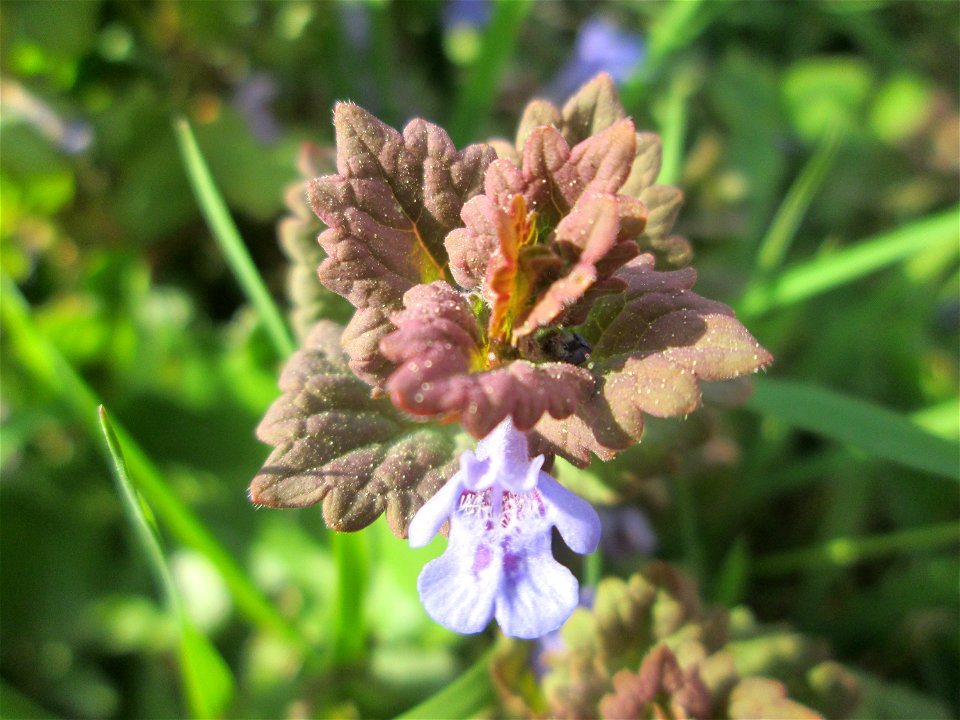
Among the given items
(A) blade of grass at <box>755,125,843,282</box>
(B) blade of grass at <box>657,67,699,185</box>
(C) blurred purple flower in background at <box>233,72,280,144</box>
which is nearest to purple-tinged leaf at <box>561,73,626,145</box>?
(B) blade of grass at <box>657,67,699,185</box>

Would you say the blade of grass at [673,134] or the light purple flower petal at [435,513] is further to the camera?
the blade of grass at [673,134]

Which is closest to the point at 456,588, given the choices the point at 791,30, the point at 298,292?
the point at 298,292

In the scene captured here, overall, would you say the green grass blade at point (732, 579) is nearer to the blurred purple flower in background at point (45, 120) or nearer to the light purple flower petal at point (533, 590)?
the light purple flower petal at point (533, 590)

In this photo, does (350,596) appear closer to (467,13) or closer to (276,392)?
(276,392)

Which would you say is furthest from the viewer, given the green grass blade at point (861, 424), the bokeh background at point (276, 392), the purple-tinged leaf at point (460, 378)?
A: the bokeh background at point (276, 392)

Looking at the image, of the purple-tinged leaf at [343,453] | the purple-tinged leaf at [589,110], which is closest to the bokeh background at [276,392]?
the purple-tinged leaf at [343,453]

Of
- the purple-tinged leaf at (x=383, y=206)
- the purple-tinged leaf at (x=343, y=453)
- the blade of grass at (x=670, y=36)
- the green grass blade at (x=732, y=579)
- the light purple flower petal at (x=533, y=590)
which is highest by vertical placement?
the blade of grass at (x=670, y=36)
